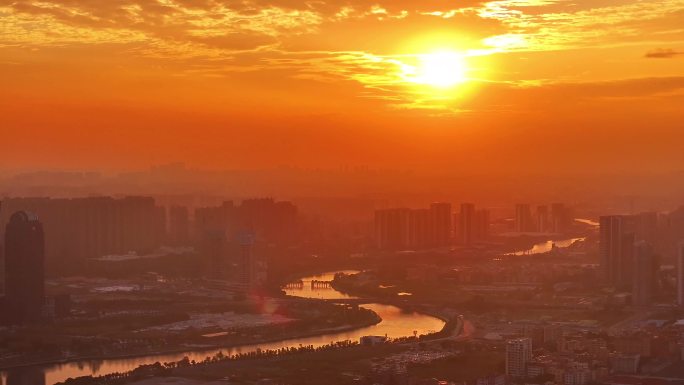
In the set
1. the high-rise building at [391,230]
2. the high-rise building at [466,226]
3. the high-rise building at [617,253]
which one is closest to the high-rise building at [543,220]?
the high-rise building at [466,226]

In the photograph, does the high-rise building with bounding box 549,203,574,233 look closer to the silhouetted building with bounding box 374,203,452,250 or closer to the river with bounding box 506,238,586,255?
the river with bounding box 506,238,586,255

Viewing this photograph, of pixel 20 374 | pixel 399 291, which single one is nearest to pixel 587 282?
pixel 399 291

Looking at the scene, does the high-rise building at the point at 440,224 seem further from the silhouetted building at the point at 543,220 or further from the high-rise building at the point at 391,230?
the silhouetted building at the point at 543,220

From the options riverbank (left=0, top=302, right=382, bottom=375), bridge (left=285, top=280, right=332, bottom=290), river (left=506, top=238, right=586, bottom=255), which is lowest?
bridge (left=285, top=280, right=332, bottom=290)

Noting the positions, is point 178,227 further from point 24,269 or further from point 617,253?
point 24,269

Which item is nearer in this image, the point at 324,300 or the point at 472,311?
the point at 472,311

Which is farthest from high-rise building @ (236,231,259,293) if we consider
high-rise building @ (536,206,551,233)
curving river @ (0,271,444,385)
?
high-rise building @ (536,206,551,233)

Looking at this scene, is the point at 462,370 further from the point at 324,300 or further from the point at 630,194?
the point at 630,194
